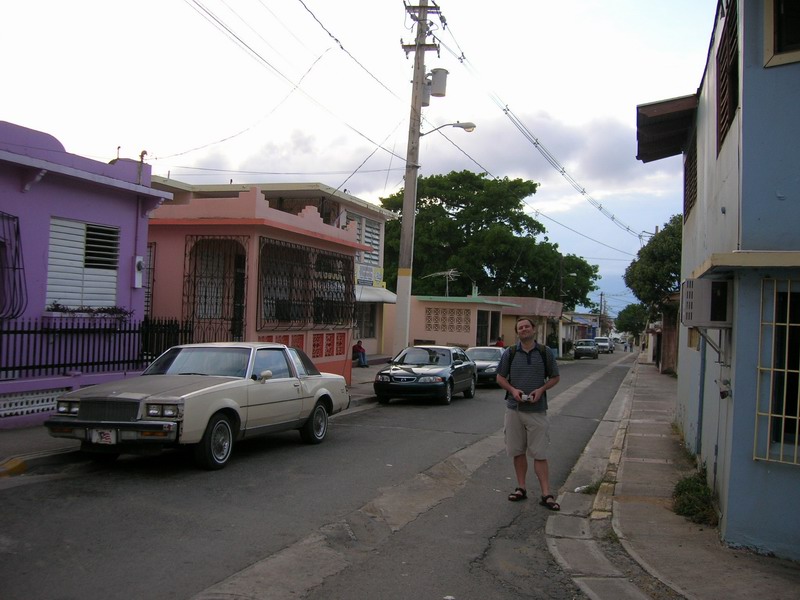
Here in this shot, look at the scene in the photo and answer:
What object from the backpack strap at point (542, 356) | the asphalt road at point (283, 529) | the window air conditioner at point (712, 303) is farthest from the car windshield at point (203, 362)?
the window air conditioner at point (712, 303)

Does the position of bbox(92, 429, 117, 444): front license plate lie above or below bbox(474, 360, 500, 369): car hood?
below

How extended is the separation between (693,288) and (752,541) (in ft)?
7.25

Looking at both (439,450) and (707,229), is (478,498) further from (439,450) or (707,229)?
(707,229)

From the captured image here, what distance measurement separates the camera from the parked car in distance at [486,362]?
22859 mm

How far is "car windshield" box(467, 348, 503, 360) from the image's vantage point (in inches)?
942

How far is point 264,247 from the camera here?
1552 centimetres

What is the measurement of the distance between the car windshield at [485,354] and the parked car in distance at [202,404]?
13709 mm

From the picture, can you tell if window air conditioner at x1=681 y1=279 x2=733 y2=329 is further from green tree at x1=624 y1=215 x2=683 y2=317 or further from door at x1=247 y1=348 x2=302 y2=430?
green tree at x1=624 y1=215 x2=683 y2=317

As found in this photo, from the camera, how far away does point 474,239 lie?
4300 centimetres

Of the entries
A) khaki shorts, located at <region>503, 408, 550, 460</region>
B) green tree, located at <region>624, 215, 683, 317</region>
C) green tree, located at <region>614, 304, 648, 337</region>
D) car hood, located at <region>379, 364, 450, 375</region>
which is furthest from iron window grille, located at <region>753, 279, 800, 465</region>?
green tree, located at <region>614, 304, 648, 337</region>

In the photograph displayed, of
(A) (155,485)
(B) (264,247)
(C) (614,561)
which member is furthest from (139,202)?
(C) (614,561)

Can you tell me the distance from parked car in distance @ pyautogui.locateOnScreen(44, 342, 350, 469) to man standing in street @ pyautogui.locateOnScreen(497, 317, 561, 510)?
3.40 metres

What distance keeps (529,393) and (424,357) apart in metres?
10.6

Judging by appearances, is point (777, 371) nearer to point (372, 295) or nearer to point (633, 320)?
point (372, 295)
